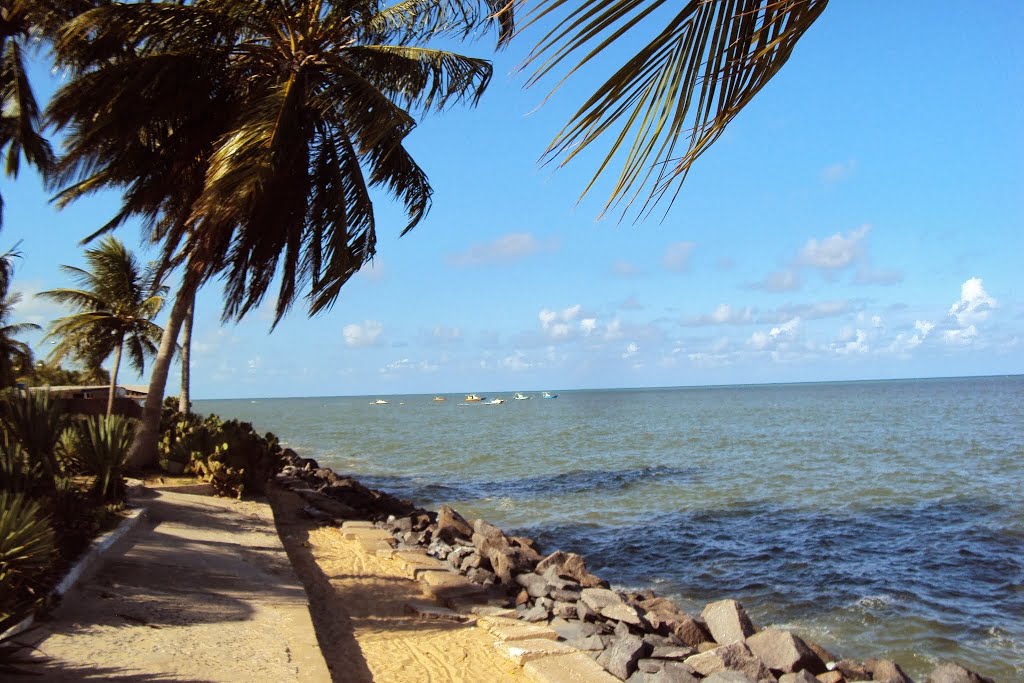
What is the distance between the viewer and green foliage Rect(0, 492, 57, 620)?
505 centimetres

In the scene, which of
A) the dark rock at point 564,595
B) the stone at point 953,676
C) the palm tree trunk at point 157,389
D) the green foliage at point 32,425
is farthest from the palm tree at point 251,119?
the stone at point 953,676

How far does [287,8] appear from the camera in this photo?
12.0 meters

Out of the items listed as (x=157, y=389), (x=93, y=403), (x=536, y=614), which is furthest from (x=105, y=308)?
(x=536, y=614)

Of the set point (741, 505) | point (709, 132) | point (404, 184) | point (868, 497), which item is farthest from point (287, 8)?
point (868, 497)

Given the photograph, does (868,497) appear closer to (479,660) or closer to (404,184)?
(404,184)

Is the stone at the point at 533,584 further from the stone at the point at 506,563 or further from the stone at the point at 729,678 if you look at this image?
the stone at the point at 729,678

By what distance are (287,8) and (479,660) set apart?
10120mm

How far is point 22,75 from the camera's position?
15.0 meters

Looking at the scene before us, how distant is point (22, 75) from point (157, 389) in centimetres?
746

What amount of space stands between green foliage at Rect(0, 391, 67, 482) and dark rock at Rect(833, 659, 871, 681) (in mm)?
8831

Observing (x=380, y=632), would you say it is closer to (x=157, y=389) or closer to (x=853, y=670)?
(x=853, y=670)

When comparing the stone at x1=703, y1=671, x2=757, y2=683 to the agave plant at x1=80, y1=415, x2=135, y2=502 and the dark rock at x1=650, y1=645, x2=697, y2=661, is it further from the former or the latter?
the agave plant at x1=80, y1=415, x2=135, y2=502

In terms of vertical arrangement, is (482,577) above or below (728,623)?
above

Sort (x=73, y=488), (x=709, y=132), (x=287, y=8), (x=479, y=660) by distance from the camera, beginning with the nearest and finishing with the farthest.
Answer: (x=709, y=132)
(x=479, y=660)
(x=73, y=488)
(x=287, y=8)
